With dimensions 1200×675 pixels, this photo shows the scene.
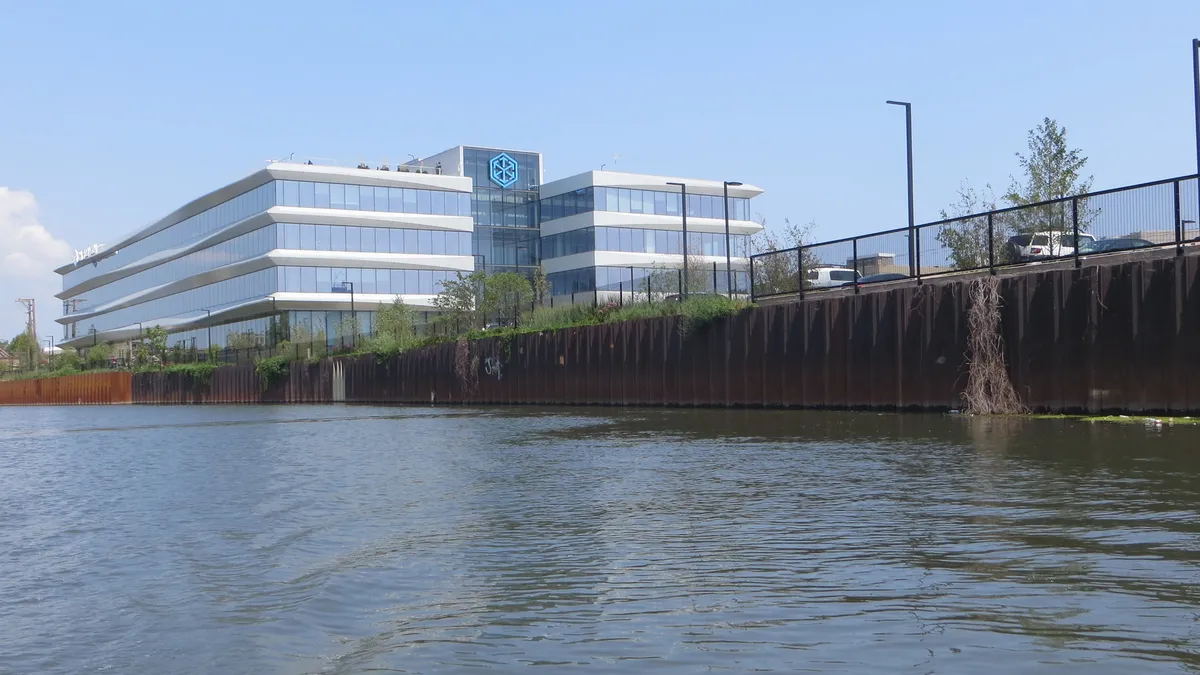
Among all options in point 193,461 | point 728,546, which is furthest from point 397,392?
point 728,546

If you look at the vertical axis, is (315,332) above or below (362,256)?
below

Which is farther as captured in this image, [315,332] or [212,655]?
A: [315,332]

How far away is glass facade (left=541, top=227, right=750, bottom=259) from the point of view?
10062 cm

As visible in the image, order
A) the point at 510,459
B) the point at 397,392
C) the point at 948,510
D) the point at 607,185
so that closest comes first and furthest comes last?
1. the point at 948,510
2. the point at 510,459
3. the point at 397,392
4. the point at 607,185

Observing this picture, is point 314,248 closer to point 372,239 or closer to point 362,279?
point 362,279

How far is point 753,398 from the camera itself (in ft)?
108

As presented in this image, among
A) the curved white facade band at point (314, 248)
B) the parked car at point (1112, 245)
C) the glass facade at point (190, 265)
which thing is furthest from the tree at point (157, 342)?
the parked car at point (1112, 245)

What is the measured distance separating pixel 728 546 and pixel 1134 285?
1537 cm

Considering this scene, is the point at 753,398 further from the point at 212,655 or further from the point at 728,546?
the point at 212,655

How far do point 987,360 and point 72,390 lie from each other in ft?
321

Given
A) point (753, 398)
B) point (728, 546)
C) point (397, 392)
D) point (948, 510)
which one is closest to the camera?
point (728, 546)

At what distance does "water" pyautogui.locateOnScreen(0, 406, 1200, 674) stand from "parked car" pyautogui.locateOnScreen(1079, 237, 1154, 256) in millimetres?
5925

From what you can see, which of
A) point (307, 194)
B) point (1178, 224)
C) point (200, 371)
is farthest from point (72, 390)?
point (1178, 224)

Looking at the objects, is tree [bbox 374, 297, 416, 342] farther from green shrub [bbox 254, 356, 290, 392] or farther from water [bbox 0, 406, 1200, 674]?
water [bbox 0, 406, 1200, 674]
